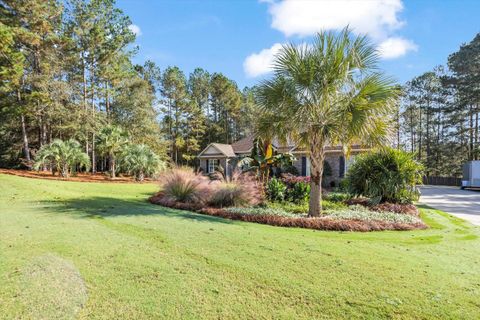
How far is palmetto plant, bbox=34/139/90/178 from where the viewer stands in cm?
1736

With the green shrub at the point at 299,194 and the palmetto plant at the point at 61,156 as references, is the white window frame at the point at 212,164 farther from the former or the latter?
the green shrub at the point at 299,194

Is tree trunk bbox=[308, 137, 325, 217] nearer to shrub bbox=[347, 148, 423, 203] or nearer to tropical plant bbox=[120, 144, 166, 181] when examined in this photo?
shrub bbox=[347, 148, 423, 203]

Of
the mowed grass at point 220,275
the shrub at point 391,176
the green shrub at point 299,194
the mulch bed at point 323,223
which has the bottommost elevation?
the mulch bed at point 323,223

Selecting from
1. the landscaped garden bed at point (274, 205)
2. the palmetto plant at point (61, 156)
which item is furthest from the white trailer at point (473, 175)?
the palmetto plant at point (61, 156)

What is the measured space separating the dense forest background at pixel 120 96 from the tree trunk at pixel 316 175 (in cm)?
268

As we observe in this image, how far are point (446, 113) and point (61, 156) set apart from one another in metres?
40.8

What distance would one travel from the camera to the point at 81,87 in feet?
82.7

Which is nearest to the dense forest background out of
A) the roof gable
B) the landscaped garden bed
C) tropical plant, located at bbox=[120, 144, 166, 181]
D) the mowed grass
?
the landscaped garden bed

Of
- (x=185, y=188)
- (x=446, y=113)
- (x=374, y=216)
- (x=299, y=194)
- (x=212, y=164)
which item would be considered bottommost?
(x=374, y=216)

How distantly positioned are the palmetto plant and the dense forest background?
14.0 ft

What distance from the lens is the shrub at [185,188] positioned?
34.9 feet

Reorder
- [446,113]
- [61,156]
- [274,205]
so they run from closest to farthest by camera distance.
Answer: [274,205] → [61,156] → [446,113]

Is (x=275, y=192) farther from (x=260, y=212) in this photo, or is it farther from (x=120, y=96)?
(x=120, y=96)

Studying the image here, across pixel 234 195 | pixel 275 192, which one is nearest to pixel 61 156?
pixel 234 195
